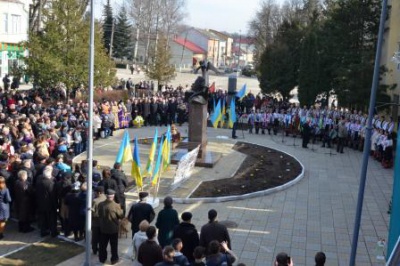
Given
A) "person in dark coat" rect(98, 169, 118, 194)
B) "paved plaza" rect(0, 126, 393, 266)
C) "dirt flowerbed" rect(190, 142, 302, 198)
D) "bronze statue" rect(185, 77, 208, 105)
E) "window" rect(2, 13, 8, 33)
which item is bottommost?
"paved plaza" rect(0, 126, 393, 266)

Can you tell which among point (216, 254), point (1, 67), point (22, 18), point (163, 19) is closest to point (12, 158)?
point (216, 254)

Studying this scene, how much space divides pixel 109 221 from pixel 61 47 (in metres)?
19.5

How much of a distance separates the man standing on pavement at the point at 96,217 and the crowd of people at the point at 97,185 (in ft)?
0.07

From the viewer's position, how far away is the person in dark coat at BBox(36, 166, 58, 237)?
12164 millimetres

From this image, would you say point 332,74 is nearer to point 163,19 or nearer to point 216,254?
point 216,254

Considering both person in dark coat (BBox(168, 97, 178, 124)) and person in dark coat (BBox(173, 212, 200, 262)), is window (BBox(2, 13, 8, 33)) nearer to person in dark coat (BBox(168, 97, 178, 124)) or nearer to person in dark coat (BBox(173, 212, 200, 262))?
person in dark coat (BBox(168, 97, 178, 124))

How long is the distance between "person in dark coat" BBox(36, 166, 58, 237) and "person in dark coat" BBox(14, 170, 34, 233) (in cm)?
25

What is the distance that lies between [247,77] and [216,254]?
7850 centimetres

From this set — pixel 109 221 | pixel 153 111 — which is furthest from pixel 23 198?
pixel 153 111

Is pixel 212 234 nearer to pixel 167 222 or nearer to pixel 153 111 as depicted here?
pixel 167 222

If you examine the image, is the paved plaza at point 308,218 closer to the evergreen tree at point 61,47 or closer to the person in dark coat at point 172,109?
the evergreen tree at point 61,47

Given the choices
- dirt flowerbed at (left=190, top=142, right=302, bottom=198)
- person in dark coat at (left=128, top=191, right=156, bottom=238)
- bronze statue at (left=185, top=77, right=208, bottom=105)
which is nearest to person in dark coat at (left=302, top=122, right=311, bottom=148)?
dirt flowerbed at (left=190, top=142, right=302, bottom=198)

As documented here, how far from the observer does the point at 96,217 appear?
10.8m

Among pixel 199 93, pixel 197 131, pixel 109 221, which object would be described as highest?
pixel 199 93
